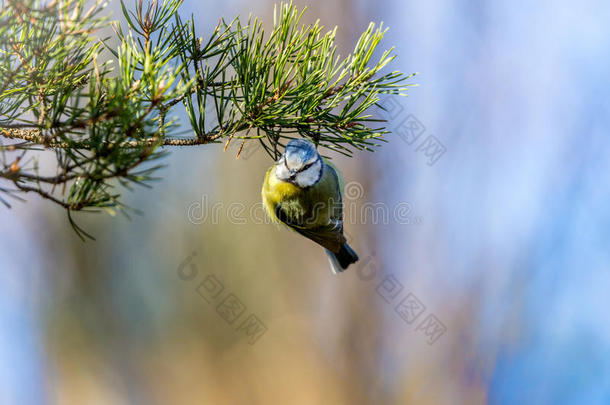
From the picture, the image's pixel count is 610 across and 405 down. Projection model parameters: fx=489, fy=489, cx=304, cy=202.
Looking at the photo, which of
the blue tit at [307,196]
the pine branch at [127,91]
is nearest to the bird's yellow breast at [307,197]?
the blue tit at [307,196]

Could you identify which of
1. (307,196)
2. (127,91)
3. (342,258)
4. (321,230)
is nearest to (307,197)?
(307,196)

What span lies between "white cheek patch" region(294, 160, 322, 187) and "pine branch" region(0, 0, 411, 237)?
0.21 metres

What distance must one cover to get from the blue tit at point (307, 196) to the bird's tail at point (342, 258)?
205 mm

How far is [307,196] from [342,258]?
41 centimetres

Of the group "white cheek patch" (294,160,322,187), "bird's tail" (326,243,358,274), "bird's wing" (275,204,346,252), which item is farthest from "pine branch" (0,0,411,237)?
"bird's tail" (326,243,358,274)

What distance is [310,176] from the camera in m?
1.11

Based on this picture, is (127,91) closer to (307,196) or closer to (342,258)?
(307,196)

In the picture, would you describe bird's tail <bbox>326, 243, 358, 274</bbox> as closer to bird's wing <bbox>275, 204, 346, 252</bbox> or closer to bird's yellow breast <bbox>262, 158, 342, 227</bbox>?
bird's wing <bbox>275, 204, 346, 252</bbox>

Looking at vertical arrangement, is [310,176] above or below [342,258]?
above

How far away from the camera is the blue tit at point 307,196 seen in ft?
3.57

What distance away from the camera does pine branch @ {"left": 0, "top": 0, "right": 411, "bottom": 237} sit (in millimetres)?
538

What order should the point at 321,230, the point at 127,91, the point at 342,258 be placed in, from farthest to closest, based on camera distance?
1. the point at 342,258
2. the point at 321,230
3. the point at 127,91

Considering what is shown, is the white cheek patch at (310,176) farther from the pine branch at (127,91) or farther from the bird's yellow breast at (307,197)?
the pine branch at (127,91)

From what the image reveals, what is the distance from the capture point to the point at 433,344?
232cm
